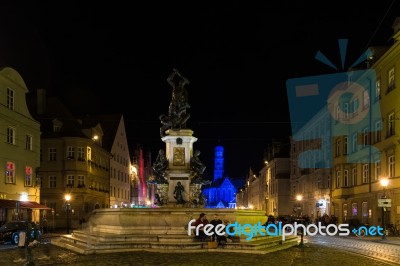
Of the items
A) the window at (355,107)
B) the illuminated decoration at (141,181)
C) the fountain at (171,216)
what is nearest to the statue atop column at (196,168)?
the fountain at (171,216)

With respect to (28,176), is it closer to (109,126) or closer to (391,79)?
(391,79)

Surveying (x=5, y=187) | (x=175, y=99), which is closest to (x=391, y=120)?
(x=175, y=99)

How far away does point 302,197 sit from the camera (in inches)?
2798

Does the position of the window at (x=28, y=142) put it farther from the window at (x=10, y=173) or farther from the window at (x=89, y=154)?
the window at (x=89, y=154)

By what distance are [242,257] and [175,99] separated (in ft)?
45.6

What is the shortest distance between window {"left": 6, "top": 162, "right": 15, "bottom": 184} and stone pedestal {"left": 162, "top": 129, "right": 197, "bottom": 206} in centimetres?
1630

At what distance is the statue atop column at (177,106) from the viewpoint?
3147cm

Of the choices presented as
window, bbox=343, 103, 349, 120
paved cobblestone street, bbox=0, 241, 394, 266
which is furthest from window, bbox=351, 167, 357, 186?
paved cobblestone street, bbox=0, 241, 394, 266

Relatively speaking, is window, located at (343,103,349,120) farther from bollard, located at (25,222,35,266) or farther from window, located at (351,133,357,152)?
bollard, located at (25,222,35,266)

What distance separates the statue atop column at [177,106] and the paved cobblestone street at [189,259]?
11.3 meters

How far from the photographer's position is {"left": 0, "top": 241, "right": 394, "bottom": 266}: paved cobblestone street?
18078 mm

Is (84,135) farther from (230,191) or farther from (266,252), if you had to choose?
(230,191)

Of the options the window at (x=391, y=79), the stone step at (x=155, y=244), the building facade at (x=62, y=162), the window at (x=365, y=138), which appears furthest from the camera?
the building facade at (x=62, y=162)

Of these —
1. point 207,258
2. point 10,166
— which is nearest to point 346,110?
point 10,166
